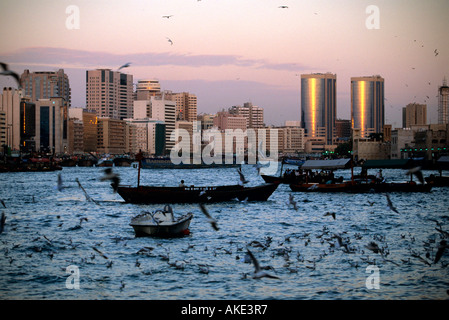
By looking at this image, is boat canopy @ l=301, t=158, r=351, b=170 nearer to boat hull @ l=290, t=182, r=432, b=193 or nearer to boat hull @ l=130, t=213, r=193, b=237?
boat hull @ l=290, t=182, r=432, b=193

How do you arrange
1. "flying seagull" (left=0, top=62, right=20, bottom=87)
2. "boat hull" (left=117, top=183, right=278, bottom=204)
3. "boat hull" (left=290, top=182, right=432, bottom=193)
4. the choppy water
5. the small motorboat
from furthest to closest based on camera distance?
1. "boat hull" (left=290, top=182, right=432, bottom=193)
2. "boat hull" (left=117, top=183, right=278, bottom=204)
3. the small motorboat
4. the choppy water
5. "flying seagull" (left=0, top=62, right=20, bottom=87)

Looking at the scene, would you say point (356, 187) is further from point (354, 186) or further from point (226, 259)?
point (226, 259)

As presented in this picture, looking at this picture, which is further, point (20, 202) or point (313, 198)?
point (313, 198)

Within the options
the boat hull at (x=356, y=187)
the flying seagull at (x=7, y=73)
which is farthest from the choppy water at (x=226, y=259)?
the boat hull at (x=356, y=187)

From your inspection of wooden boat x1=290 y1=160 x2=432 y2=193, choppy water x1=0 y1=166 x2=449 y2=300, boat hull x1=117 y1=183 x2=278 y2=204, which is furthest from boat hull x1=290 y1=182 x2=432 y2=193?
choppy water x1=0 y1=166 x2=449 y2=300

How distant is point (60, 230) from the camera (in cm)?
2922

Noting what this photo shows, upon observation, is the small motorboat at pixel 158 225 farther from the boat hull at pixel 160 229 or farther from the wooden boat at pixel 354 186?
the wooden boat at pixel 354 186

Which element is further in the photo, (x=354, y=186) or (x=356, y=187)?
(x=356, y=187)

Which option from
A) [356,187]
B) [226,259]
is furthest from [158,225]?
[356,187]

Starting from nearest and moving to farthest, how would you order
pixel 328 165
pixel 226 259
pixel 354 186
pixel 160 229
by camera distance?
pixel 226 259 < pixel 160 229 < pixel 354 186 < pixel 328 165
